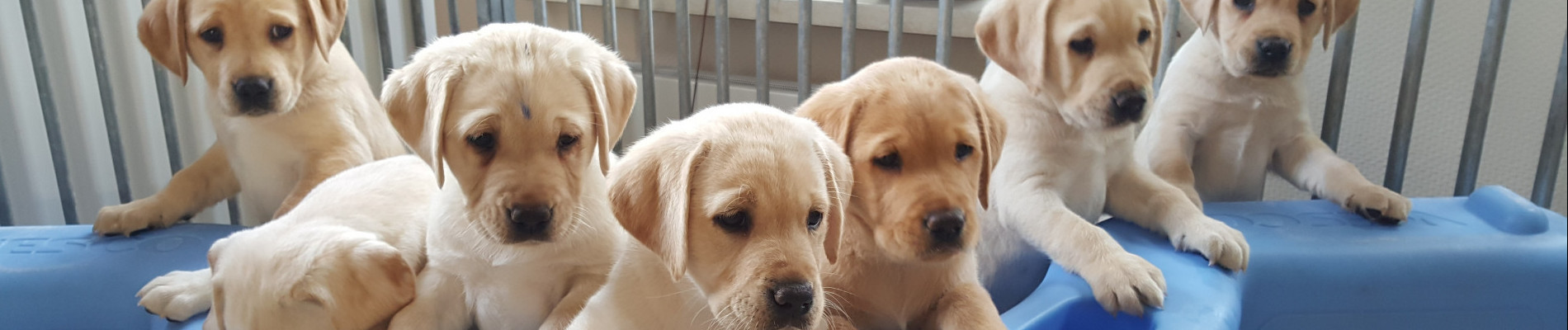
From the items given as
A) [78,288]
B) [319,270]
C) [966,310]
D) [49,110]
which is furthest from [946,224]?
[49,110]

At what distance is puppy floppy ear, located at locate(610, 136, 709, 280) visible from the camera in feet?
3.02

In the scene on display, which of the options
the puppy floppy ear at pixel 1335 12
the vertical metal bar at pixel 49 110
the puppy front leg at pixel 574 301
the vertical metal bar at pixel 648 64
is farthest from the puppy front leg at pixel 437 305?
the puppy floppy ear at pixel 1335 12

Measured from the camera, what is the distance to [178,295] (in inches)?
57.2

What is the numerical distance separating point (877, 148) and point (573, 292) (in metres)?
0.43

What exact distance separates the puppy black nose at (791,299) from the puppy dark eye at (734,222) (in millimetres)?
71

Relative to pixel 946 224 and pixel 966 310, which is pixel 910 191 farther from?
pixel 966 310

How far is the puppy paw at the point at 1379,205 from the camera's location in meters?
1.72

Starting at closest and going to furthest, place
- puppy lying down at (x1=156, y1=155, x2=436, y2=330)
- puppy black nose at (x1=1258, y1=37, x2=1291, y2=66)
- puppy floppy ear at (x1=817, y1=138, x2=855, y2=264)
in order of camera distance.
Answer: puppy floppy ear at (x1=817, y1=138, x2=855, y2=264)
puppy lying down at (x1=156, y1=155, x2=436, y2=330)
puppy black nose at (x1=1258, y1=37, x2=1291, y2=66)

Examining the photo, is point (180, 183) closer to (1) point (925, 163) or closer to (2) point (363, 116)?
(2) point (363, 116)

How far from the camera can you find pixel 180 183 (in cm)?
179

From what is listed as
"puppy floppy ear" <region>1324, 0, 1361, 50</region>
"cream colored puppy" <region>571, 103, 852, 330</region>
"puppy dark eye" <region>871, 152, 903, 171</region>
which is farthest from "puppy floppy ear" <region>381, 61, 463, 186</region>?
"puppy floppy ear" <region>1324, 0, 1361, 50</region>

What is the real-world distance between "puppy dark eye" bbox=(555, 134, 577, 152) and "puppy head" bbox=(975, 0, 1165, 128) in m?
0.63

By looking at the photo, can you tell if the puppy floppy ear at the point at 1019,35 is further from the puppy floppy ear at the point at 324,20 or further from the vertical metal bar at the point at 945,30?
the puppy floppy ear at the point at 324,20

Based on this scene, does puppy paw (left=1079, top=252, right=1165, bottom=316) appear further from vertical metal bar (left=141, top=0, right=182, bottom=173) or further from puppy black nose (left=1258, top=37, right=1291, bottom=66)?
vertical metal bar (left=141, top=0, right=182, bottom=173)
